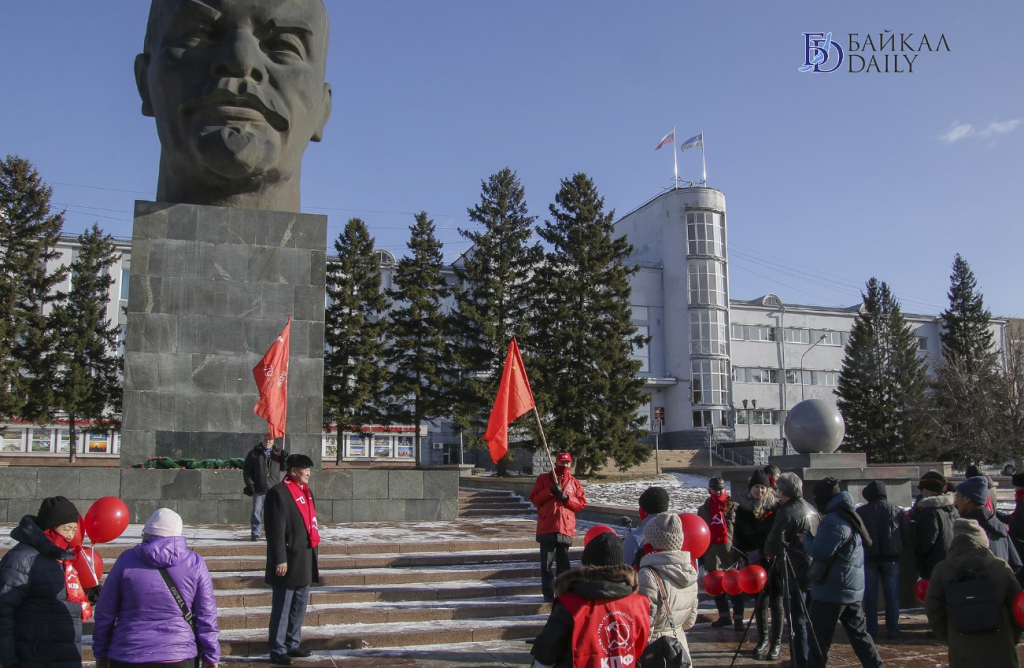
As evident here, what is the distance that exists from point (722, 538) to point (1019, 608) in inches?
140

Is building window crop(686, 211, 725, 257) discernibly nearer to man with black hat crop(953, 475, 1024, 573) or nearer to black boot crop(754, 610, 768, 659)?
man with black hat crop(953, 475, 1024, 573)

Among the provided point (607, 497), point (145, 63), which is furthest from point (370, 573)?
point (607, 497)

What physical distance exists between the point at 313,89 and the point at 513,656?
11224mm

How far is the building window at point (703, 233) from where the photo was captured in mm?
54156

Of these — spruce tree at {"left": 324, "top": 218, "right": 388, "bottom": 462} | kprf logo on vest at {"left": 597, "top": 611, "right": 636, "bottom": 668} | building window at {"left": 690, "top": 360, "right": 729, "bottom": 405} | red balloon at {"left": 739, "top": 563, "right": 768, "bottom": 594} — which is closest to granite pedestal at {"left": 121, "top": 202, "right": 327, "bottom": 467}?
red balloon at {"left": 739, "top": 563, "right": 768, "bottom": 594}

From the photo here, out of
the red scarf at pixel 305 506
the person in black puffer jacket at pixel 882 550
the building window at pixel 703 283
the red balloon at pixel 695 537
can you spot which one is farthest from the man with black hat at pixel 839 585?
the building window at pixel 703 283

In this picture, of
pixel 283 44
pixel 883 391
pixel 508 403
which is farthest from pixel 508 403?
pixel 883 391

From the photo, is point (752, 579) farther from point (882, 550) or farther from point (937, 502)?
point (937, 502)

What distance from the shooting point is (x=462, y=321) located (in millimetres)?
35438

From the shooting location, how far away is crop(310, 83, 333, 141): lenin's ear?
16234mm

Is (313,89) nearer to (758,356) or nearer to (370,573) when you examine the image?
(370,573)

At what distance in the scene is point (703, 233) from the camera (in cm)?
5419

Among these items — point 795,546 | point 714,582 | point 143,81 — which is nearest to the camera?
point 795,546

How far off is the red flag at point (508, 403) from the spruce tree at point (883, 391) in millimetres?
39628
